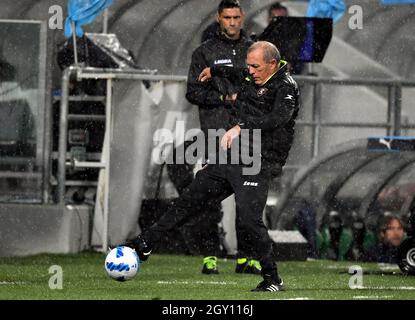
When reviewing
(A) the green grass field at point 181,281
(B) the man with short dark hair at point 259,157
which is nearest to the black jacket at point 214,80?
(B) the man with short dark hair at point 259,157

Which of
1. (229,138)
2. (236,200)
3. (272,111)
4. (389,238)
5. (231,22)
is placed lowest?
(389,238)

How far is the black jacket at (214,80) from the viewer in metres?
12.8

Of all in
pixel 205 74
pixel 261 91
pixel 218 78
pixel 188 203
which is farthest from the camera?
pixel 218 78

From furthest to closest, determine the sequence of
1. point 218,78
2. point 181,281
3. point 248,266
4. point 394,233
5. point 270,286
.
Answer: point 394,233 < point 248,266 < point 218,78 < point 181,281 < point 270,286

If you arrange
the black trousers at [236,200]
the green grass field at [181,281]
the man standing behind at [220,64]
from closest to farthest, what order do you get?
1. the green grass field at [181,281]
2. the black trousers at [236,200]
3. the man standing behind at [220,64]

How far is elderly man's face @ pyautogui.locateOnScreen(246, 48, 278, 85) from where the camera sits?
35.8 feet

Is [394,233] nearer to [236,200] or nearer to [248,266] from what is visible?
[248,266]

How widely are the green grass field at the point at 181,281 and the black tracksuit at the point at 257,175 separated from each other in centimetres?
42

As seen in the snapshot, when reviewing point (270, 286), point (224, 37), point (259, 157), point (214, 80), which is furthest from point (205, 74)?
point (270, 286)

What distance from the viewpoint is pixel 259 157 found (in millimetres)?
11086

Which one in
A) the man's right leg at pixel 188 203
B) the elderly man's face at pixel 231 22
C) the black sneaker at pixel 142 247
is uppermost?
the elderly man's face at pixel 231 22

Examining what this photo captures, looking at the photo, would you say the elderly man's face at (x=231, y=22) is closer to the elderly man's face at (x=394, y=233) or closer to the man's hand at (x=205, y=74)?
the man's hand at (x=205, y=74)

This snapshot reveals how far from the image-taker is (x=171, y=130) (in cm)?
1572

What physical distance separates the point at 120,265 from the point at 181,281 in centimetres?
93
